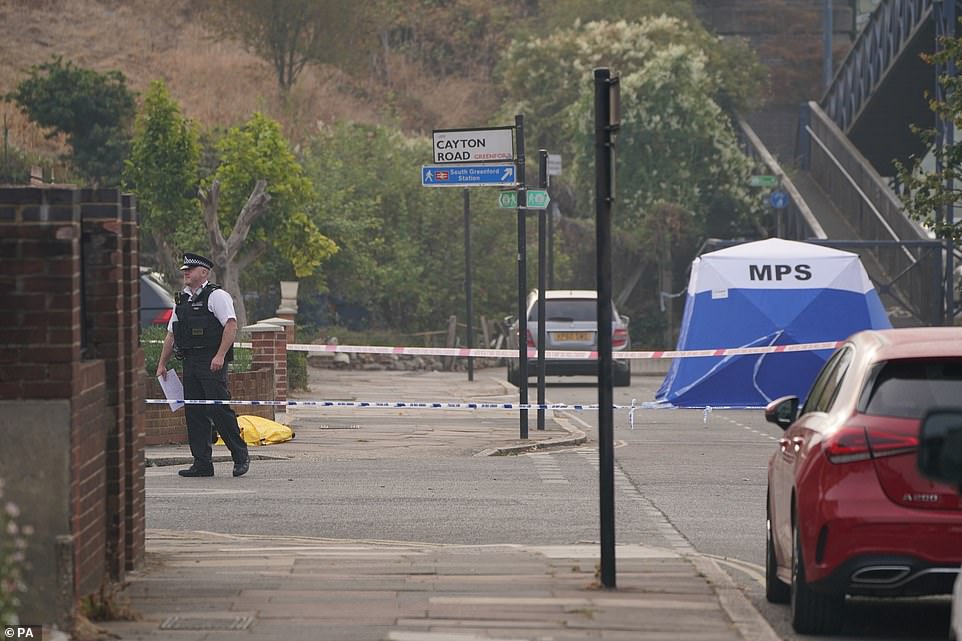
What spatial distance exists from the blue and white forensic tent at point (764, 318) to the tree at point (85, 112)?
2103 cm

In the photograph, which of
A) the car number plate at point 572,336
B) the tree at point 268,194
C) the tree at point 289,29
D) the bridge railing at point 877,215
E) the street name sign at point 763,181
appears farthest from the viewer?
the tree at point 289,29

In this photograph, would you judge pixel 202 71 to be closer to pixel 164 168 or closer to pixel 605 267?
pixel 164 168

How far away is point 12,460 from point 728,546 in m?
5.49


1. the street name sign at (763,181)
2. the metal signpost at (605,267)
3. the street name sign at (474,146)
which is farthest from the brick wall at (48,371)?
the street name sign at (763,181)

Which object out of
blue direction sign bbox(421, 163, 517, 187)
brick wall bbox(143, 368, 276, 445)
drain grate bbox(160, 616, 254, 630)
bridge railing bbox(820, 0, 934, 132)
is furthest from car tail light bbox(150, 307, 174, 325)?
bridge railing bbox(820, 0, 934, 132)

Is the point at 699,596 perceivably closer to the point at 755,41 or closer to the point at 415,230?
the point at 415,230

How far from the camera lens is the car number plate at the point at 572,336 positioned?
104 feet

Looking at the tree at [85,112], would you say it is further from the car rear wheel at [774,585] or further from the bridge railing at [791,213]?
the car rear wheel at [774,585]

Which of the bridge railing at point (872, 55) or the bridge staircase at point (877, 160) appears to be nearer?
the bridge staircase at point (877, 160)

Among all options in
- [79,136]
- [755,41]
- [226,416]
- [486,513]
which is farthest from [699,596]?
[755,41]

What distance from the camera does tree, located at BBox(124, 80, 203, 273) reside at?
100 ft

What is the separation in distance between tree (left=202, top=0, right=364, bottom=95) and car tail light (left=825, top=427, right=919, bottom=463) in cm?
5023

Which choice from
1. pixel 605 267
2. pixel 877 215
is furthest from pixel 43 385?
pixel 877 215

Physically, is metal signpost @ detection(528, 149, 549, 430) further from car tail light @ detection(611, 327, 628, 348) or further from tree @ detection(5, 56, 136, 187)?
tree @ detection(5, 56, 136, 187)
